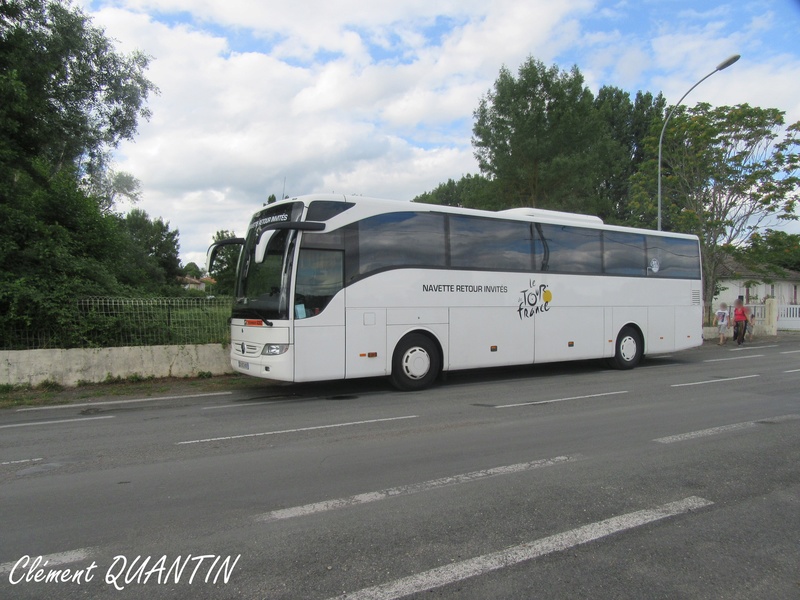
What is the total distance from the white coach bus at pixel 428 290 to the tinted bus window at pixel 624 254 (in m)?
0.04

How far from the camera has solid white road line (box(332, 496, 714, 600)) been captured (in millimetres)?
3105

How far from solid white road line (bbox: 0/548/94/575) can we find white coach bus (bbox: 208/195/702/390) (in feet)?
18.2

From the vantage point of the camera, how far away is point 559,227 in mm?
12773

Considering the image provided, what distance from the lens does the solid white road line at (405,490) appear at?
4.26 metres

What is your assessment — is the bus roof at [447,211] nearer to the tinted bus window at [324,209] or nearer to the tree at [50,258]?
the tinted bus window at [324,209]

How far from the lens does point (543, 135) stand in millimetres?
28188

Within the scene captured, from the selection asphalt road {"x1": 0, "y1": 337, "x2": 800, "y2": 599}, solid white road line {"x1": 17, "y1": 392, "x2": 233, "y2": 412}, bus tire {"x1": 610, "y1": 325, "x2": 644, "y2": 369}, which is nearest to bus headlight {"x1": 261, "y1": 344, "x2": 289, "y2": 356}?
asphalt road {"x1": 0, "y1": 337, "x2": 800, "y2": 599}

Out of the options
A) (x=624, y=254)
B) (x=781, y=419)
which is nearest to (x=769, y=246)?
(x=624, y=254)

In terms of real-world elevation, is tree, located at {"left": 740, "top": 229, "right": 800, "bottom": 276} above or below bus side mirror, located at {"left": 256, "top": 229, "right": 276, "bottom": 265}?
above

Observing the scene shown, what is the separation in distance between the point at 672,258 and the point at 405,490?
12.8 meters

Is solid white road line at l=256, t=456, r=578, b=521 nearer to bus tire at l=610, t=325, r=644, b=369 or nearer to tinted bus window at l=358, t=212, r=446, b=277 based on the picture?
tinted bus window at l=358, t=212, r=446, b=277

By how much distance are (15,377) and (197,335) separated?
3606 mm

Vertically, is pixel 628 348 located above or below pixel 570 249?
below

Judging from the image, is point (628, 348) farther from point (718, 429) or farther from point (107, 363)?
point (107, 363)
